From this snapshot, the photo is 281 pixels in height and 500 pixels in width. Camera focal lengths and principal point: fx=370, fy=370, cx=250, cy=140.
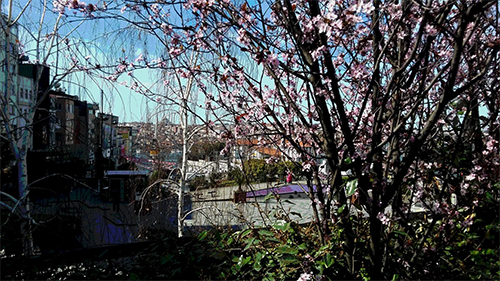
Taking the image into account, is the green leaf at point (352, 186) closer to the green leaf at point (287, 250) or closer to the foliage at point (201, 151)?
the green leaf at point (287, 250)

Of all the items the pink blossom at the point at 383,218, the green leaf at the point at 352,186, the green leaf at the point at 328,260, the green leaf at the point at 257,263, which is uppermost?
the green leaf at the point at 352,186

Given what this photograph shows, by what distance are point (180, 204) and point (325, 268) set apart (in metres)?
3.95

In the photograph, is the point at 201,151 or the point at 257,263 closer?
the point at 257,263

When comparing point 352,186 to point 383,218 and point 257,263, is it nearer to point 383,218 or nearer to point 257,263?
point 383,218

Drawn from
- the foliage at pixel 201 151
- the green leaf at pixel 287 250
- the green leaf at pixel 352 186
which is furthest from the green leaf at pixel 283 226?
the foliage at pixel 201 151

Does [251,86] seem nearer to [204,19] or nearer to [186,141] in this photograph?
[204,19]

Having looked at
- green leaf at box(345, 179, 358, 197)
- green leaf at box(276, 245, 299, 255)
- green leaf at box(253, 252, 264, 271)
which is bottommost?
green leaf at box(253, 252, 264, 271)

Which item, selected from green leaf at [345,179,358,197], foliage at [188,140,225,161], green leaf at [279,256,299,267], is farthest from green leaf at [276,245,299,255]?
foliage at [188,140,225,161]

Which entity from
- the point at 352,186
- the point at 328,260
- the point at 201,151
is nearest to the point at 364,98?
the point at 352,186

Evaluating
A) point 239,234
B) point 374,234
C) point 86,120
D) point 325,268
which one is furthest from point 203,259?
point 86,120

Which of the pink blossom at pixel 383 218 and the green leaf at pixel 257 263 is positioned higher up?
the pink blossom at pixel 383 218

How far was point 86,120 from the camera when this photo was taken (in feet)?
14.0

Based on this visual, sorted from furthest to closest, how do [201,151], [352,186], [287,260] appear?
[201,151] → [287,260] → [352,186]

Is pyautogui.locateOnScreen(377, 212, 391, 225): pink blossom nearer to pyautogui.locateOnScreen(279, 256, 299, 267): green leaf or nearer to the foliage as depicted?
pyautogui.locateOnScreen(279, 256, 299, 267): green leaf
